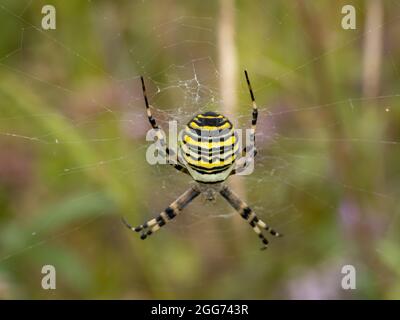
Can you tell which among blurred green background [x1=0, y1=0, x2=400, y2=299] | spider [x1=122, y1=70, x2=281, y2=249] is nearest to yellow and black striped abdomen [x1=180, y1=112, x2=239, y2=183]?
spider [x1=122, y1=70, x2=281, y2=249]

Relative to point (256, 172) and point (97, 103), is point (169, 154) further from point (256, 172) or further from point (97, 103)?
point (256, 172)

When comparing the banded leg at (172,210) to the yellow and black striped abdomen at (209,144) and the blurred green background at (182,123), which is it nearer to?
the blurred green background at (182,123)

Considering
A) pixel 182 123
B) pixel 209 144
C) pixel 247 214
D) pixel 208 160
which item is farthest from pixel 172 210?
pixel 209 144

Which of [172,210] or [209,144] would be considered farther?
[172,210]

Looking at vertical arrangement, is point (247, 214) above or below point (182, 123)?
below

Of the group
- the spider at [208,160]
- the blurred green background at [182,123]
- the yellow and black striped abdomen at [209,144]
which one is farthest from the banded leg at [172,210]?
the yellow and black striped abdomen at [209,144]

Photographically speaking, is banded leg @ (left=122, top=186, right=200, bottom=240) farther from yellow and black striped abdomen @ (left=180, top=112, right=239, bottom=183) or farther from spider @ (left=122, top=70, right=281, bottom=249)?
yellow and black striped abdomen @ (left=180, top=112, right=239, bottom=183)

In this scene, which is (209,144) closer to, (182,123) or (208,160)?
(208,160)
